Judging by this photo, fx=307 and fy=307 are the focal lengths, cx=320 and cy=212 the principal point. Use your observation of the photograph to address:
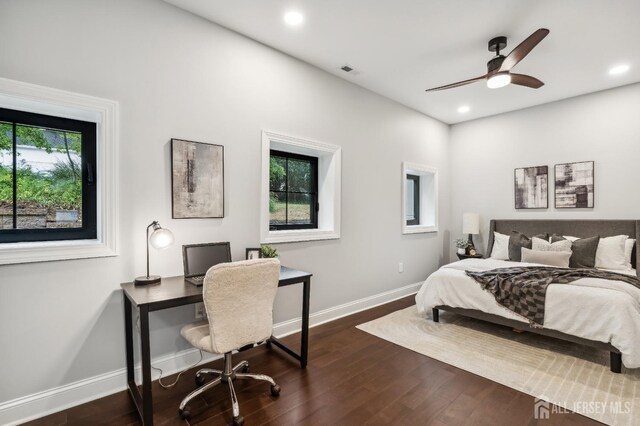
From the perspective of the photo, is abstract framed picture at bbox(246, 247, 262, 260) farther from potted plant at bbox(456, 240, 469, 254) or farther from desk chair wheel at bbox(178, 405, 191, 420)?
potted plant at bbox(456, 240, 469, 254)

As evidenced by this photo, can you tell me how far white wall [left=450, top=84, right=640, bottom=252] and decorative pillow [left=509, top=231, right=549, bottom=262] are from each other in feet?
1.76

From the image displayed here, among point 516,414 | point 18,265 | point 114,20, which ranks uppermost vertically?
point 114,20

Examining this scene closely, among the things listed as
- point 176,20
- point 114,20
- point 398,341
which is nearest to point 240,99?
point 176,20

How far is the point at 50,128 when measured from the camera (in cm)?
212

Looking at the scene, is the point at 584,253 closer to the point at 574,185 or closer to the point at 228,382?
the point at 574,185

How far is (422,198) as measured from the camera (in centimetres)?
532

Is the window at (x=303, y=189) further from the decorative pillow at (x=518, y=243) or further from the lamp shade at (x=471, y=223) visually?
the lamp shade at (x=471, y=223)

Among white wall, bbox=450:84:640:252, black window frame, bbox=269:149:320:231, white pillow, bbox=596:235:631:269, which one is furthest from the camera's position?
white wall, bbox=450:84:640:252

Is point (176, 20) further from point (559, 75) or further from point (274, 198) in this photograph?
point (559, 75)

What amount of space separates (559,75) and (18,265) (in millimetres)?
5252

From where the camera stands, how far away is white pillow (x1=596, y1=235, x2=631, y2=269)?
11.8 feet

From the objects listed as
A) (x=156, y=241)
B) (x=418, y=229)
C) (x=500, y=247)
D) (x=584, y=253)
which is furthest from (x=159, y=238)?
(x=584, y=253)

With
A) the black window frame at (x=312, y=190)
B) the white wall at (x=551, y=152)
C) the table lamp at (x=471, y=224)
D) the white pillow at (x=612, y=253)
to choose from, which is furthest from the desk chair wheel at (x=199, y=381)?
the white wall at (x=551, y=152)

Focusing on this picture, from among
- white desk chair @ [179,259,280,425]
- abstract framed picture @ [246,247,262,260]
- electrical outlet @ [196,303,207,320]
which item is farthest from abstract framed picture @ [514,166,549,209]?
electrical outlet @ [196,303,207,320]
